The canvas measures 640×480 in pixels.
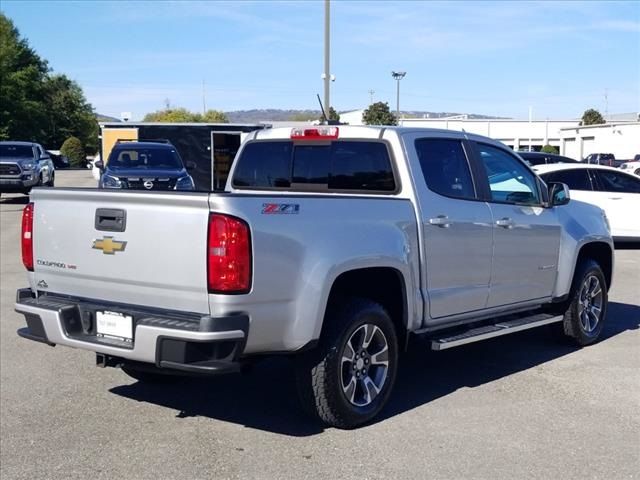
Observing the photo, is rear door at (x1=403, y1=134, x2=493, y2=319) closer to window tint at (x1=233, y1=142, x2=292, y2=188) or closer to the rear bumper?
window tint at (x1=233, y1=142, x2=292, y2=188)

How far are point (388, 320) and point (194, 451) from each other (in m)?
1.54

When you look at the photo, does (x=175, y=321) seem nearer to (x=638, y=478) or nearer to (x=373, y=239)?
(x=373, y=239)

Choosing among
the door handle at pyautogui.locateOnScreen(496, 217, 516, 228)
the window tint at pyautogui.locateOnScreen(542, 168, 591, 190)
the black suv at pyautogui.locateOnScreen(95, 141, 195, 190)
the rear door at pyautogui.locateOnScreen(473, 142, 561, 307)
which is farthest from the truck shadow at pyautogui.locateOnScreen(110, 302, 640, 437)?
the black suv at pyautogui.locateOnScreen(95, 141, 195, 190)

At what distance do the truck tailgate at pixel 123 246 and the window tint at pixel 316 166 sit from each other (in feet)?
5.99

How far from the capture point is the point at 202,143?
90.2 ft

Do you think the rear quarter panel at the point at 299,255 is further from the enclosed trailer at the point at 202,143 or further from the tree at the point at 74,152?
the tree at the point at 74,152

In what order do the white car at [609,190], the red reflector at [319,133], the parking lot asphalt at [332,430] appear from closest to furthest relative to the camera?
the parking lot asphalt at [332,430]
the red reflector at [319,133]
the white car at [609,190]

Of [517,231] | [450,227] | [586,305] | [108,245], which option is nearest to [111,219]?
[108,245]

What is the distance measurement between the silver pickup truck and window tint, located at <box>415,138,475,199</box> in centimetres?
1

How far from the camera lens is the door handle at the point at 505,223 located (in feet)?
21.0

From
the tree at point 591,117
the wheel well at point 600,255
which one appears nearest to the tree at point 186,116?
the tree at point 591,117

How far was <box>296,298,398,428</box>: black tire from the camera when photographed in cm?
499

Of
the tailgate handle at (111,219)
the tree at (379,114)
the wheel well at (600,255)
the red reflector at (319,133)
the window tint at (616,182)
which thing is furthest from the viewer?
the tree at (379,114)

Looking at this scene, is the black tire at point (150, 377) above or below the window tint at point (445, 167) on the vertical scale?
below
